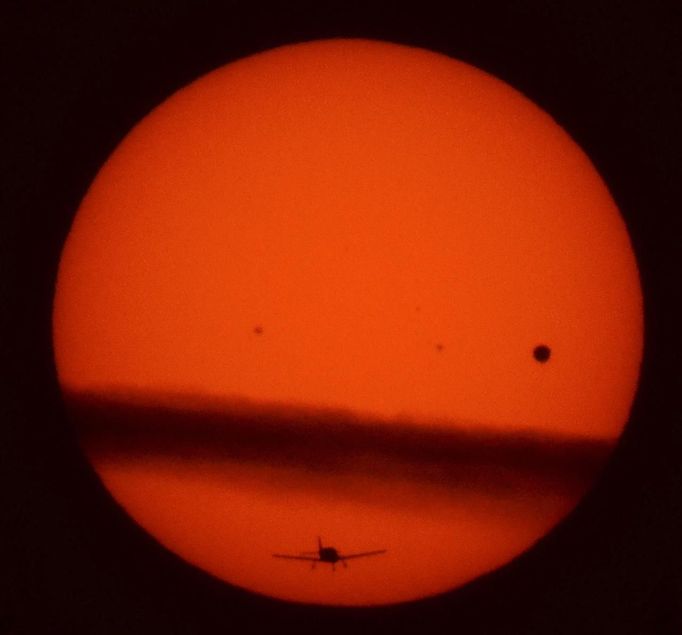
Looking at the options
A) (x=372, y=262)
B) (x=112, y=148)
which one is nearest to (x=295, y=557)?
(x=372, y=262)

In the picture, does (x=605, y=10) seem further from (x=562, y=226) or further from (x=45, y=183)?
(x=45, y=183)

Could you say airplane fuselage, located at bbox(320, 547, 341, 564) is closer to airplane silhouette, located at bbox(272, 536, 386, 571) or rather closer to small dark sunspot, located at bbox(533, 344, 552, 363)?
airplane silhouette, located at bbox(272, 536, 386, 571)

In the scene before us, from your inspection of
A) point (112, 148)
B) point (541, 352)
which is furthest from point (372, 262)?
point (112, 148)

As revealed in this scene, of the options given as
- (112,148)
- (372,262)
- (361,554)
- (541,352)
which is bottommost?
(361,554)

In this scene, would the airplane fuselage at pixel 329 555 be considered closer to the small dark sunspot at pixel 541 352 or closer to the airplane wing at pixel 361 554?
the airplane wing at pixel 361 554

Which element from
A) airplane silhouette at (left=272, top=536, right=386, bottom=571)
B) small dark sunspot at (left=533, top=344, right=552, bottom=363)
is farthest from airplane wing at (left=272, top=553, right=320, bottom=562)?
small dark sunspot at (left=533, top=344, right=552, bottom=363)

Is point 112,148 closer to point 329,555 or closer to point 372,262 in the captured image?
point 372,262

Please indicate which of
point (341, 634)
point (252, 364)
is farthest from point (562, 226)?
point (341, 634)

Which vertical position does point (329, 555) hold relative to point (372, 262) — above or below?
below
